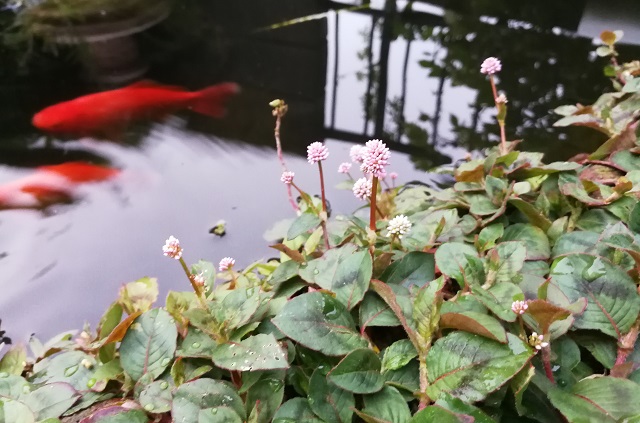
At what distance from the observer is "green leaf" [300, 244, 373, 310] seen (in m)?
0.62

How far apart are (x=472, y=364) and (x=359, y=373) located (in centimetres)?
12

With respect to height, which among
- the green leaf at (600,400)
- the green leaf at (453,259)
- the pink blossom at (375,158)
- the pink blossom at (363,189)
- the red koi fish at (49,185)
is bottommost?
the red koi fish at (49,185)

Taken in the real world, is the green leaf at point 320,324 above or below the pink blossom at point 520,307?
below

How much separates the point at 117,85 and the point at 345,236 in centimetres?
165

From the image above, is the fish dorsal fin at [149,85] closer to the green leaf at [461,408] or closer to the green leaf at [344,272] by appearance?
the green leaf at [344,272]

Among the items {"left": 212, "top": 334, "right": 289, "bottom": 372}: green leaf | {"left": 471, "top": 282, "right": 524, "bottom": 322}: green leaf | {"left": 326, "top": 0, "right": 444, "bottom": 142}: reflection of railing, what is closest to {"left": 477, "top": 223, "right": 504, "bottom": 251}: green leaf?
{"left": 471, "top": 282, "right": 524, "bottom": 322}: green leaf

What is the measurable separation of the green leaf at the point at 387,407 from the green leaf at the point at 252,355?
0.31 ft

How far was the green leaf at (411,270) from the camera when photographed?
2.22ft

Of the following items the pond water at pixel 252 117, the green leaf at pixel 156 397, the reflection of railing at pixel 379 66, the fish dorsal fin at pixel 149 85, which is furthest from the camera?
the fish dorsal fin at pixel 149 85

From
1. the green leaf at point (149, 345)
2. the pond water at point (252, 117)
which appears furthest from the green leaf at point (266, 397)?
the pond water at point (252, 117)

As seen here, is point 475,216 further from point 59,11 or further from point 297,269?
point 59,11

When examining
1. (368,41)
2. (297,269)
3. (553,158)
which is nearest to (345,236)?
(297,269)

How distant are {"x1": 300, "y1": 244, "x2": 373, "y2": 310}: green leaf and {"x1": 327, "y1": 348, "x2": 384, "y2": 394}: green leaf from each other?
8 centimetres

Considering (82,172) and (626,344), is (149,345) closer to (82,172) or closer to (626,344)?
(626,344)
